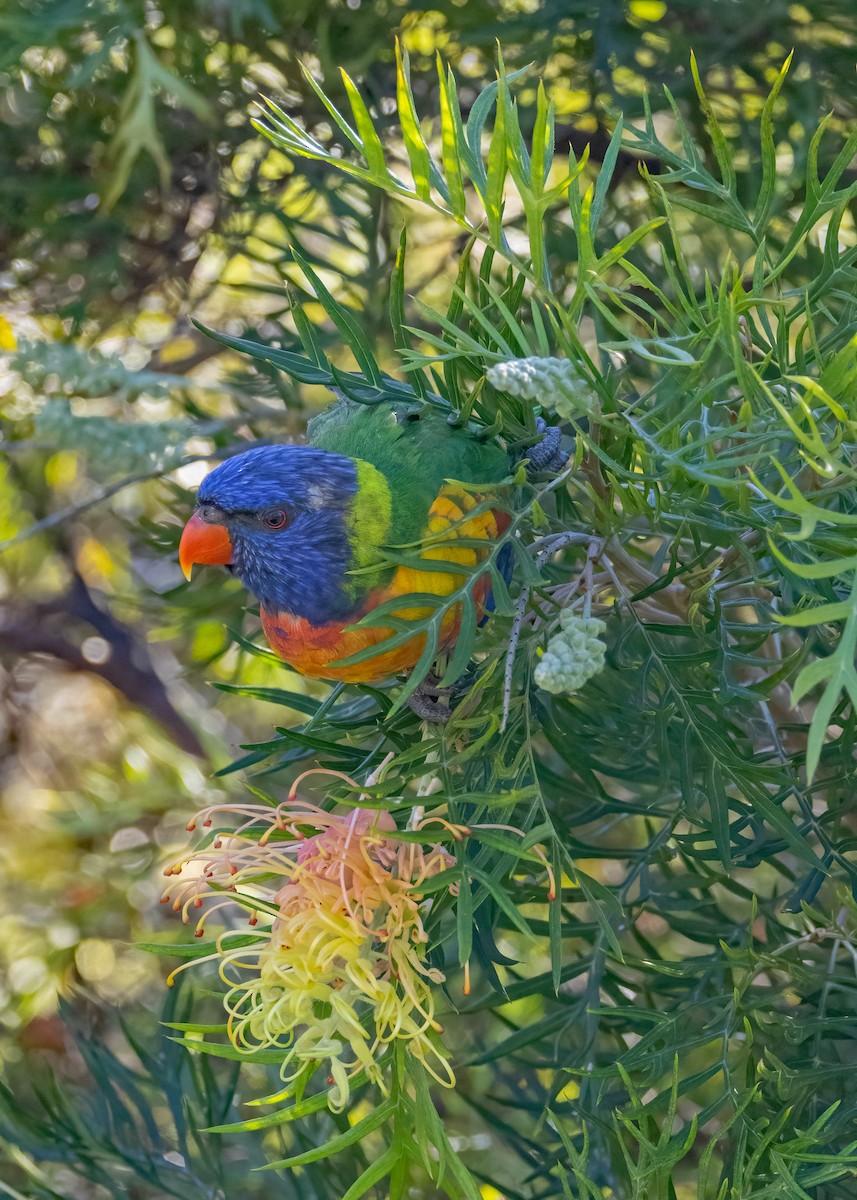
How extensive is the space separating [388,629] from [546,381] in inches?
7.8

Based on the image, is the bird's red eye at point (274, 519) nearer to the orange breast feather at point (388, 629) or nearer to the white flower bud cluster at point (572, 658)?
the orange breast feather at point (388, 629)

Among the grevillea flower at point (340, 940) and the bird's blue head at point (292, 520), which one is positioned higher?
the bird's blue head at point (292, 520)

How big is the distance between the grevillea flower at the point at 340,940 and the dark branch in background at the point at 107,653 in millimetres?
1078

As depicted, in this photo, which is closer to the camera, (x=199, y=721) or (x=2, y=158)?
(x=2, y=158)

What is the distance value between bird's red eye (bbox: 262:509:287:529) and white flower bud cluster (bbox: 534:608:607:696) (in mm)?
220


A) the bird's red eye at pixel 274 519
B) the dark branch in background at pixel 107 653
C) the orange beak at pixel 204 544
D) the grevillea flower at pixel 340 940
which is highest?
the bird's red eye at pixel 274 519

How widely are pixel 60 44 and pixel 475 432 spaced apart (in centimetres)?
79

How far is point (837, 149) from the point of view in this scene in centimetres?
104

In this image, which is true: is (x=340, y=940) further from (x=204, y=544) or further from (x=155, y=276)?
(x=155, y=276)

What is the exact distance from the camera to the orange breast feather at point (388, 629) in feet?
1.94

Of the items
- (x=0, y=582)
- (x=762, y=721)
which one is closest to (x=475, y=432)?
(x=762, y=721)

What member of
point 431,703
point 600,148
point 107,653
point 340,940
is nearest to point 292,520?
point 431,703

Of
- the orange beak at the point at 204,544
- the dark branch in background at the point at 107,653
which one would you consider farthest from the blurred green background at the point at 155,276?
the orange beak at the point at 204,544

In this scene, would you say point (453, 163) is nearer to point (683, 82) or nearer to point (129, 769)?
point (683, 82)
